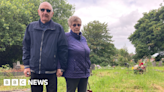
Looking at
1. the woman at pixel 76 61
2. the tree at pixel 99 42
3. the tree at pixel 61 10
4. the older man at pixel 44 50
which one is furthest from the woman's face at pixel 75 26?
the tree at pixel 61 10

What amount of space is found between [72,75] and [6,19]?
501 inches

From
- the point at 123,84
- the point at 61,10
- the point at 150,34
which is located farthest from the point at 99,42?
the point at 123,84

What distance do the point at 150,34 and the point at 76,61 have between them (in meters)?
26.6

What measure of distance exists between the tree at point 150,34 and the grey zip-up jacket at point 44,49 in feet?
80.0

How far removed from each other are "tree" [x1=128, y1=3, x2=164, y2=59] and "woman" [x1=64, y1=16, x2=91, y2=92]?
78.8ft

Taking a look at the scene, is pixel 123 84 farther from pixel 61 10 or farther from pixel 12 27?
pixel 61 10

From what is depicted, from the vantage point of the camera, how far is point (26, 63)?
92.4 inches

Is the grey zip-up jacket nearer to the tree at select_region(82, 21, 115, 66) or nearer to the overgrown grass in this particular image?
the overgrown grass

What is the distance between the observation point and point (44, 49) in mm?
2268

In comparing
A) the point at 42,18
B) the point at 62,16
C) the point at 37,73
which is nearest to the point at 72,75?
the point at 37,73

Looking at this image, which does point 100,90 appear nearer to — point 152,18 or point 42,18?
point 42,18

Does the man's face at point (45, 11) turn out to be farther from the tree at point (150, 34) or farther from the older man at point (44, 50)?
the tree at point (150, 34)

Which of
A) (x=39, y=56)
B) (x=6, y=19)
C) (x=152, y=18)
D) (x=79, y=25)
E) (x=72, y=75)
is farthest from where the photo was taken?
A: (x=152, y=18)

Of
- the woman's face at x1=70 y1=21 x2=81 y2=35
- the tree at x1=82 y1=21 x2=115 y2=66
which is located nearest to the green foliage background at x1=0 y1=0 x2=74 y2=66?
the tree at x1=82 y1=21 x2=115 y2=66
